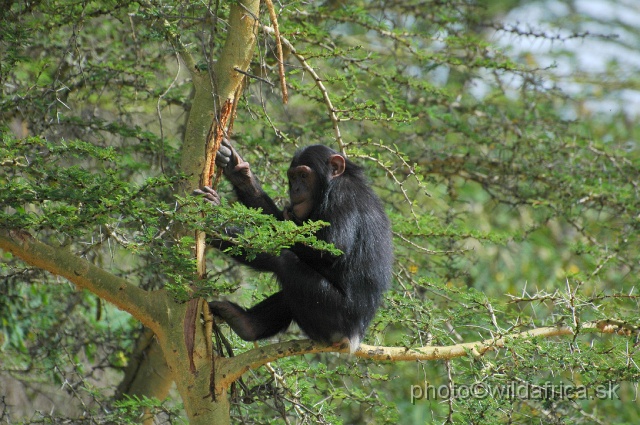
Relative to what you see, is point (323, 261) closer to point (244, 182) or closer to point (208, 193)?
point (244, 182)

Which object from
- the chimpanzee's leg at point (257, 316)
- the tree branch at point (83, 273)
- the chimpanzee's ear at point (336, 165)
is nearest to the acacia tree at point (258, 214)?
the tree branch at point (83, 273)

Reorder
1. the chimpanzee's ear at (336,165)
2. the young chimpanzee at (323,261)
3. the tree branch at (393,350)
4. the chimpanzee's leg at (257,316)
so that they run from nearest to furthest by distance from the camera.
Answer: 1. the tree branch at (393,350)
2. the young chimpanzee at (323,261)
3. the chimpanzee's leg at (257,316)
4. the chimpanzee's ear at (336,165)

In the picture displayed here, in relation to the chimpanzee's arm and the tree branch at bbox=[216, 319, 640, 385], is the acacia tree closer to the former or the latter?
the tree branch at bbox=[216, 319, 640, 385]

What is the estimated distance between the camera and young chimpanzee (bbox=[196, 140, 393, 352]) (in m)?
4.52

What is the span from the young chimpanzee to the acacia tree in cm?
22

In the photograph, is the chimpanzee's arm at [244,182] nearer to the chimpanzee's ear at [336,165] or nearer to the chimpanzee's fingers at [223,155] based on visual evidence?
the chimpanzee's fingers at [223,155]

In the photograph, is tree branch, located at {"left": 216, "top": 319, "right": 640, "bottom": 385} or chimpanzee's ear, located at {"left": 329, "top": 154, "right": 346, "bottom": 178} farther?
chimpanzee's ear, located at {"left": 329, "top": 154, "right": 346, "bottom": 178}

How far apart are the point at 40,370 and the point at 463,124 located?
14.1 ft

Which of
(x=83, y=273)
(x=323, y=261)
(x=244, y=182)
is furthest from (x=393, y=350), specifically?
(x=83, y=273)

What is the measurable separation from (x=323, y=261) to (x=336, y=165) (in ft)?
2.66

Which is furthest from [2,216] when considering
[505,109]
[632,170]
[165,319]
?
[505,109]

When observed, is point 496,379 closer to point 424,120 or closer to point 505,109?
point 424,120

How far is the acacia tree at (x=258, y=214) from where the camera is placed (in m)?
3.80

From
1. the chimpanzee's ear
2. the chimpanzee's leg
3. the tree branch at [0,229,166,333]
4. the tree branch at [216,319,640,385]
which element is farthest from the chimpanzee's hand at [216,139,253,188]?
the tree branch at [216,319,640,385]
